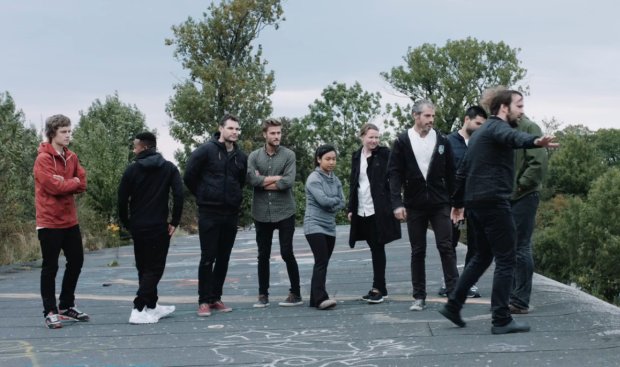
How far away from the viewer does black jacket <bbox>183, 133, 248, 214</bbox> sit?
829 centimetres

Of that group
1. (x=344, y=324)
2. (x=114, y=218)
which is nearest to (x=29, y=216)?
(x=114, y=218)

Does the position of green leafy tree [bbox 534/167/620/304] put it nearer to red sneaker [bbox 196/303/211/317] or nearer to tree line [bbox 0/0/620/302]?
tree line [bbox 0/0/620/302]

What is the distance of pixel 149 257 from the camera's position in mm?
7969

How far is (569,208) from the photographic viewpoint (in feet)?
195

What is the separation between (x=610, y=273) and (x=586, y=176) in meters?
20.7

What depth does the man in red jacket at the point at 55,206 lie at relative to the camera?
25.3 feet

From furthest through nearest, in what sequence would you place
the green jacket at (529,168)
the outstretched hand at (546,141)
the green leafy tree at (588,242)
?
1. the green leafy tree at (588,242)
2. the green jacket at (529,168)
3. the outstretched hand at (546,141)

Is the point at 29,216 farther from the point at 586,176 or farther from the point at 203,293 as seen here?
the point at 586,176

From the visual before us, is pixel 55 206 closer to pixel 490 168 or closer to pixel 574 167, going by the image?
pixel 490 168

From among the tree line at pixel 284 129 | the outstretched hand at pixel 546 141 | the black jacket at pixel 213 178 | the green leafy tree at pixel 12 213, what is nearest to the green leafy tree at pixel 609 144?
the tree line at pixel 284 129

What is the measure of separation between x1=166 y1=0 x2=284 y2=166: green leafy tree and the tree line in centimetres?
5

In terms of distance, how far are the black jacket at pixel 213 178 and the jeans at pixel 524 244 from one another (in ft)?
9.08

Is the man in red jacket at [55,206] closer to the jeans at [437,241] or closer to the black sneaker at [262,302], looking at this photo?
the black sneaker at [262,302]

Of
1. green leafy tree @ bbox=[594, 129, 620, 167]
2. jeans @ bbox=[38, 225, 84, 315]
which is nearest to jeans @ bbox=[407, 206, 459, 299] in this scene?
jeans @ bbox=[38, 225, 84, 315]
